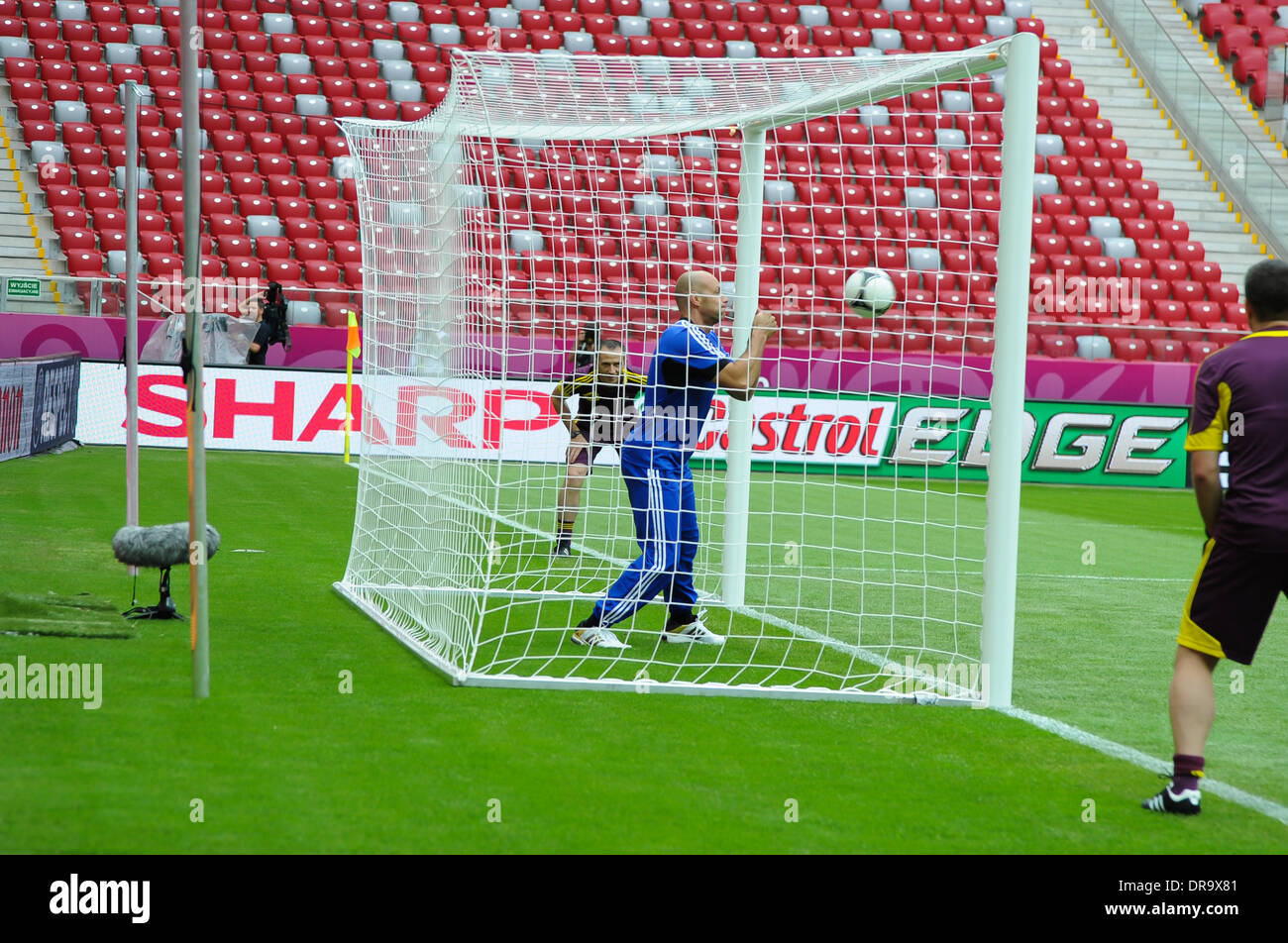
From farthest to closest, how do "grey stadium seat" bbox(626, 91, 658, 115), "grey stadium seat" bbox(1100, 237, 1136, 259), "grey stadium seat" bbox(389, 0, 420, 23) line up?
"grey stadium seat" bbox(389, 0, 420, 23) → "grey stadium seat" bbox(1100, 237, 1136, 259) → "grey stadium seat" bbox(626, 91, 658, 115)

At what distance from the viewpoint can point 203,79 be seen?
2330 cm

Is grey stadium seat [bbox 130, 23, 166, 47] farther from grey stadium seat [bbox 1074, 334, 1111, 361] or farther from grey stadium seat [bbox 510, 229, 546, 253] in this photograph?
grey stadium seat [bbox 1074, 334, 1111, 361]

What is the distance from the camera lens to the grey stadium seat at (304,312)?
19.4m

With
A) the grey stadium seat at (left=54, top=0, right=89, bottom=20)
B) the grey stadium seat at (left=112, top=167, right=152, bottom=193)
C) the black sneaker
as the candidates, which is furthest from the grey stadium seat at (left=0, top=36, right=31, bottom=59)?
the black sneaker

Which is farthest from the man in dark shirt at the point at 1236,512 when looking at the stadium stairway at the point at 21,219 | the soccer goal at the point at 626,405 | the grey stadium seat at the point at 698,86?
the stadium stairway at the point at 21,219

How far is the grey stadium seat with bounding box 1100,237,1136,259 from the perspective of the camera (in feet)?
79.5

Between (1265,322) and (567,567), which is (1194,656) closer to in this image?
(1265,322)

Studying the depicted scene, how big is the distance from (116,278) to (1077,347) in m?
13.2

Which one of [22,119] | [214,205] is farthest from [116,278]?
[22,119]

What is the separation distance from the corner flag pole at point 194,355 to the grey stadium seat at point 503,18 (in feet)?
68.7

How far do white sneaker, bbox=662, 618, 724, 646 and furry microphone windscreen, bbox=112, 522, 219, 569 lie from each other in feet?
8.04

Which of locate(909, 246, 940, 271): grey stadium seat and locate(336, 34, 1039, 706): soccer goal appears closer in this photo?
locate(336, 34, 1039, 706): soccer goal

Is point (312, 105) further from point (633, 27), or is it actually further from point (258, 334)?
point (258, 334)

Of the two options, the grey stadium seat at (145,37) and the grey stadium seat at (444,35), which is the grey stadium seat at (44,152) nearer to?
the grey stadium seat at (145,37)
